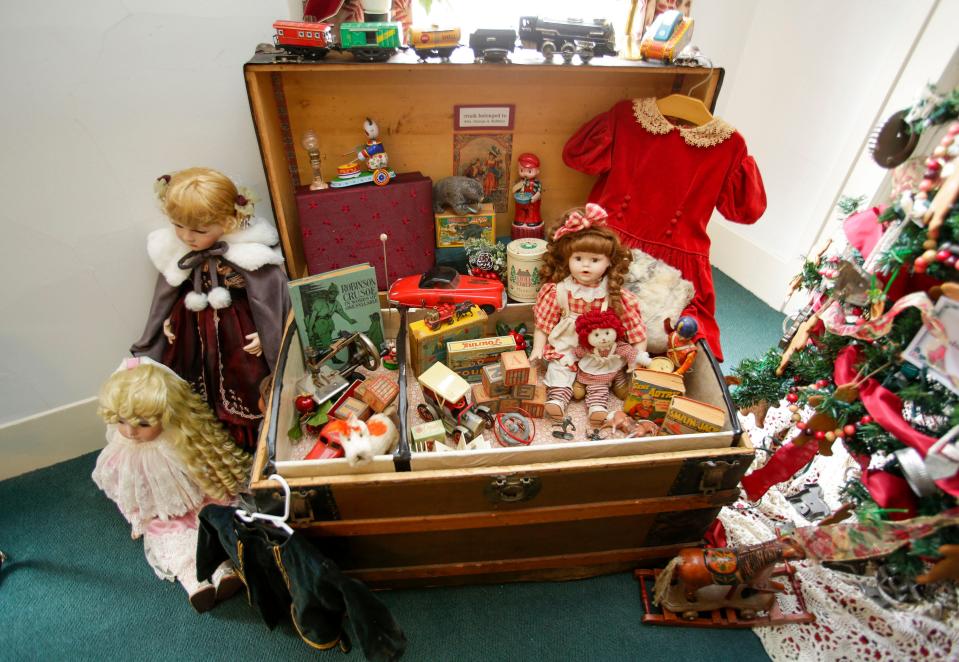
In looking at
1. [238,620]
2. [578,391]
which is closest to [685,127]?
[578,391]

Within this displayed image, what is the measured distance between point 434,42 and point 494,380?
92cm

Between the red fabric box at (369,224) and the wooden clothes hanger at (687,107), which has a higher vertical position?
the wooden clothes hanger at (687,107)

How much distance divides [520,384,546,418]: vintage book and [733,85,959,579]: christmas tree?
644 mm

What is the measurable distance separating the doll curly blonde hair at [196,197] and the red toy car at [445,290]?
535mm

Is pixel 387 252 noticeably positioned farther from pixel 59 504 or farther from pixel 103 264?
pixel 59 504

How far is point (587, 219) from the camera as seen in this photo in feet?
5.02

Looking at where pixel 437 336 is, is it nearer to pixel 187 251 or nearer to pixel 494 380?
pixel 494 380

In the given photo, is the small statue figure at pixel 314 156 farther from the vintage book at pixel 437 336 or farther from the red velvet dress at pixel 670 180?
the red velvet dress at pixel 670 180

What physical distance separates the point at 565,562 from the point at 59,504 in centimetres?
164

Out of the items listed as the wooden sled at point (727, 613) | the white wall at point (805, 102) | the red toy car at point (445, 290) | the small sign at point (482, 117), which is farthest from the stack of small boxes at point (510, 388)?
the white wall at point (805, 102)

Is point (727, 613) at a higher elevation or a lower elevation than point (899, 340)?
lower

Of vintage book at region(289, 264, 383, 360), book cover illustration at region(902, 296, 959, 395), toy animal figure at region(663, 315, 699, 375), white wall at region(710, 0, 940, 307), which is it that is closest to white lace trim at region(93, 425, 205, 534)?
vintage book at region(289, 264, 383, 360)

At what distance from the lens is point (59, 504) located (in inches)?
68.1

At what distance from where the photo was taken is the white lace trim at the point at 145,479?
146cm
